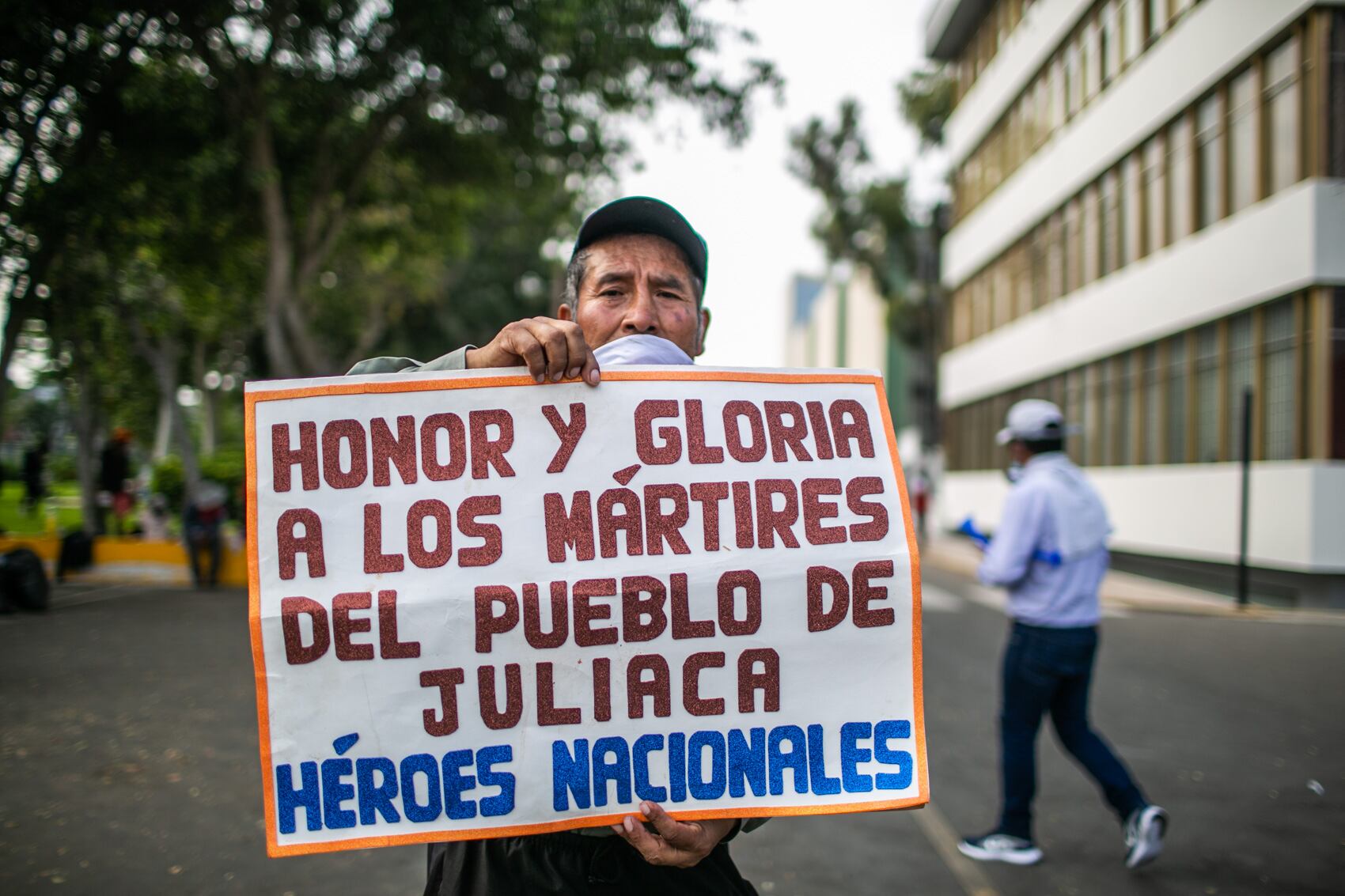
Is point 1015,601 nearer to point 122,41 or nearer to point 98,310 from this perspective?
point 122,41

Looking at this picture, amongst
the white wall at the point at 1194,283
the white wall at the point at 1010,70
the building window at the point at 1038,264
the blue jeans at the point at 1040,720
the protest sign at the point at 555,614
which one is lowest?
the blue jeans at the point at 1040,720

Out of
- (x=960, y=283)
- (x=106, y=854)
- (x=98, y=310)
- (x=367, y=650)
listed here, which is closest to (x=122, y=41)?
(x=98, y=310)

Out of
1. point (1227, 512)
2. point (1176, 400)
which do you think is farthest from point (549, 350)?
point (1176, 400)

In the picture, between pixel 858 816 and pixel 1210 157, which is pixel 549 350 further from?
pixel 1210 157

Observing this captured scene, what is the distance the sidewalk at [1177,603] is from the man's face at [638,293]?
969cm

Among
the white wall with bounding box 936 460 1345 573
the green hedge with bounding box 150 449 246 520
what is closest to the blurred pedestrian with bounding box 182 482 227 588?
the green hedge with bounding box 150 449 246 520

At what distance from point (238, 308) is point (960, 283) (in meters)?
18.6

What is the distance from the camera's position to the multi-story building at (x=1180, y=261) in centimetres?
1355

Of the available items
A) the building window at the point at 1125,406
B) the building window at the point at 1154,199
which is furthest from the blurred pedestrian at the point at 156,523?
the building window at the point at 1154,199

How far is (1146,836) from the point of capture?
173 inches

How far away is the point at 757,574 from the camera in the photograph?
1.61 metres

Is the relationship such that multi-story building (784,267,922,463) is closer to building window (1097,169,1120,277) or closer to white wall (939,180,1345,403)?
white wall (939,180,1345,403)

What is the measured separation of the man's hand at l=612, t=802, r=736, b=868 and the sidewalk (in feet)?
32.4

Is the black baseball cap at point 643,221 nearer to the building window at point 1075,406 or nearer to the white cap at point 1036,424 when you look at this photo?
the white cap at point 1036,424
